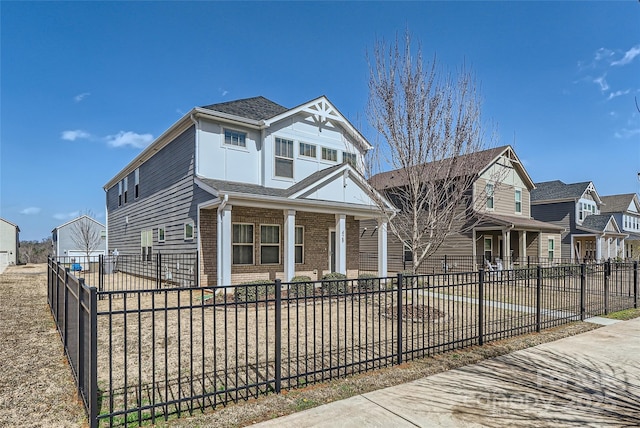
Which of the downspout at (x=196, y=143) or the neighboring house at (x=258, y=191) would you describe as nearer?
the neighboring house at (x=258, y=191)

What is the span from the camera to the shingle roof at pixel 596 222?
2995cm

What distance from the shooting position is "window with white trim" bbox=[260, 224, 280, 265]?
1409 centimetres

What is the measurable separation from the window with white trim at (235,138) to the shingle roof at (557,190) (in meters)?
27.7

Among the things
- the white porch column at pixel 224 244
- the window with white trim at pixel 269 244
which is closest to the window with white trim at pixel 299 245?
the window with white trim at pixel 269 244

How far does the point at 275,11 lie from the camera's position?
509 inches

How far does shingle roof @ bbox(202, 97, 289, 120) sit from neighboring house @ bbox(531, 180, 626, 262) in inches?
1013

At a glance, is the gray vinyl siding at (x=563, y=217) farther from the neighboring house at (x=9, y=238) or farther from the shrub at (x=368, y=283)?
the neighboring house at (x=9, y=238)

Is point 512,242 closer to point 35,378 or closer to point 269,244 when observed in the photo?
point 269,244

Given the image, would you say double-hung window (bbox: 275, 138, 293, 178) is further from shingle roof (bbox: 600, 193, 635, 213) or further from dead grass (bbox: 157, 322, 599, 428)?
shingle roof (bbox: 600, 193, 635, 213)

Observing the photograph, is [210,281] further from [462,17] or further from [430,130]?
[462,17]

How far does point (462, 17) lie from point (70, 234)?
137 ft

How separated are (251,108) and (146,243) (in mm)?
8437

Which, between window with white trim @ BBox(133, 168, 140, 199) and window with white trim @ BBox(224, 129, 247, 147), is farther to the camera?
window with white trim @ BBox(133, 168, 140, 199)

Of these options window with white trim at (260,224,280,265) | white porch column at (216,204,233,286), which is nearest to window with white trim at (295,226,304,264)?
window with white trim at (260,224,280,265)
